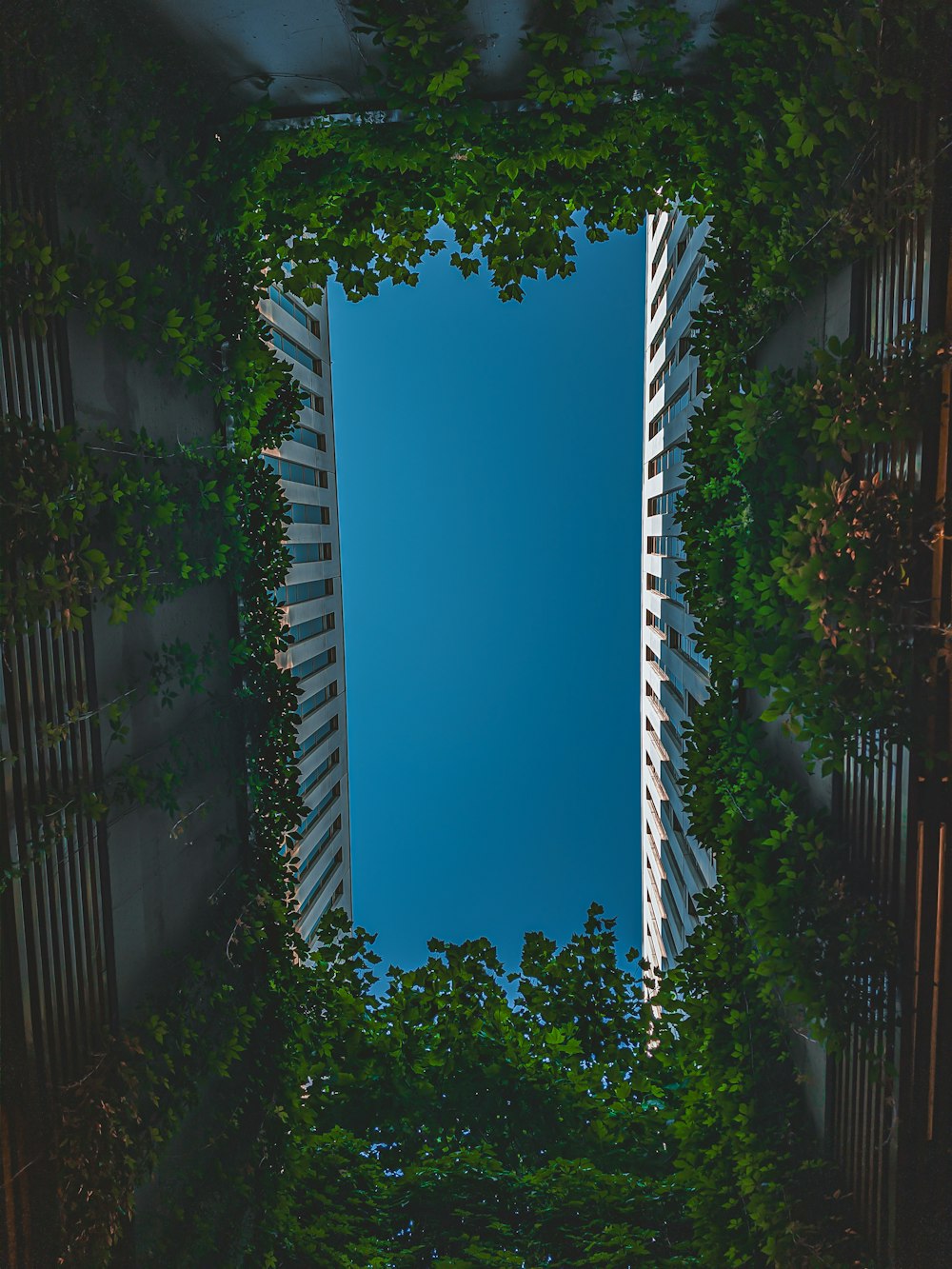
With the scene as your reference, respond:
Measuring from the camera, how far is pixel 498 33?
8.65m

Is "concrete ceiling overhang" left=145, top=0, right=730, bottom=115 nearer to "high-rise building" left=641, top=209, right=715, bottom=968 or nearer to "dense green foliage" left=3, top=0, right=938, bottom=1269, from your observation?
"dense green foliage" left=3, top=0, right=938, bottom=1269

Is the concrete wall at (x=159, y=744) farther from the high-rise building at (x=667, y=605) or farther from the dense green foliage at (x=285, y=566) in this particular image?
the high-rise building at (x=667, y=605)

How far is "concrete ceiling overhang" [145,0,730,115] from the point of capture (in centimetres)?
846

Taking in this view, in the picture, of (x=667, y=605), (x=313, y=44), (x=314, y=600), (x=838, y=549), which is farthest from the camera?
(x=314, y=600)

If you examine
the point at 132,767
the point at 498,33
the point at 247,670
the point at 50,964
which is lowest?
the point at 50,964

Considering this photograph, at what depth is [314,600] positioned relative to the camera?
23.7 meters

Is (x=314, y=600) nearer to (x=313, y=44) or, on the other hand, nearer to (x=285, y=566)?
(x=285, y=566)

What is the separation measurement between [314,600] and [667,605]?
12.2m

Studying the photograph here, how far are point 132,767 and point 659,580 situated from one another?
65.2ft

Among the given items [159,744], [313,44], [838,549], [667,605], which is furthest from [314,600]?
[838,549]

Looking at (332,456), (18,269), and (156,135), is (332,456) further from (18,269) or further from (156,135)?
(18,269)

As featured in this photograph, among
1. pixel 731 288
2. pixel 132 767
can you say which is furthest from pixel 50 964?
pixel 731 288

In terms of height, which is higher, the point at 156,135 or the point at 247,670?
the point at 156,135

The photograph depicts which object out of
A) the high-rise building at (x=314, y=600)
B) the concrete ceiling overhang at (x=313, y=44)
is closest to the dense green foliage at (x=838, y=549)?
the concrete ceiling overhang at (x=313, y=44)
